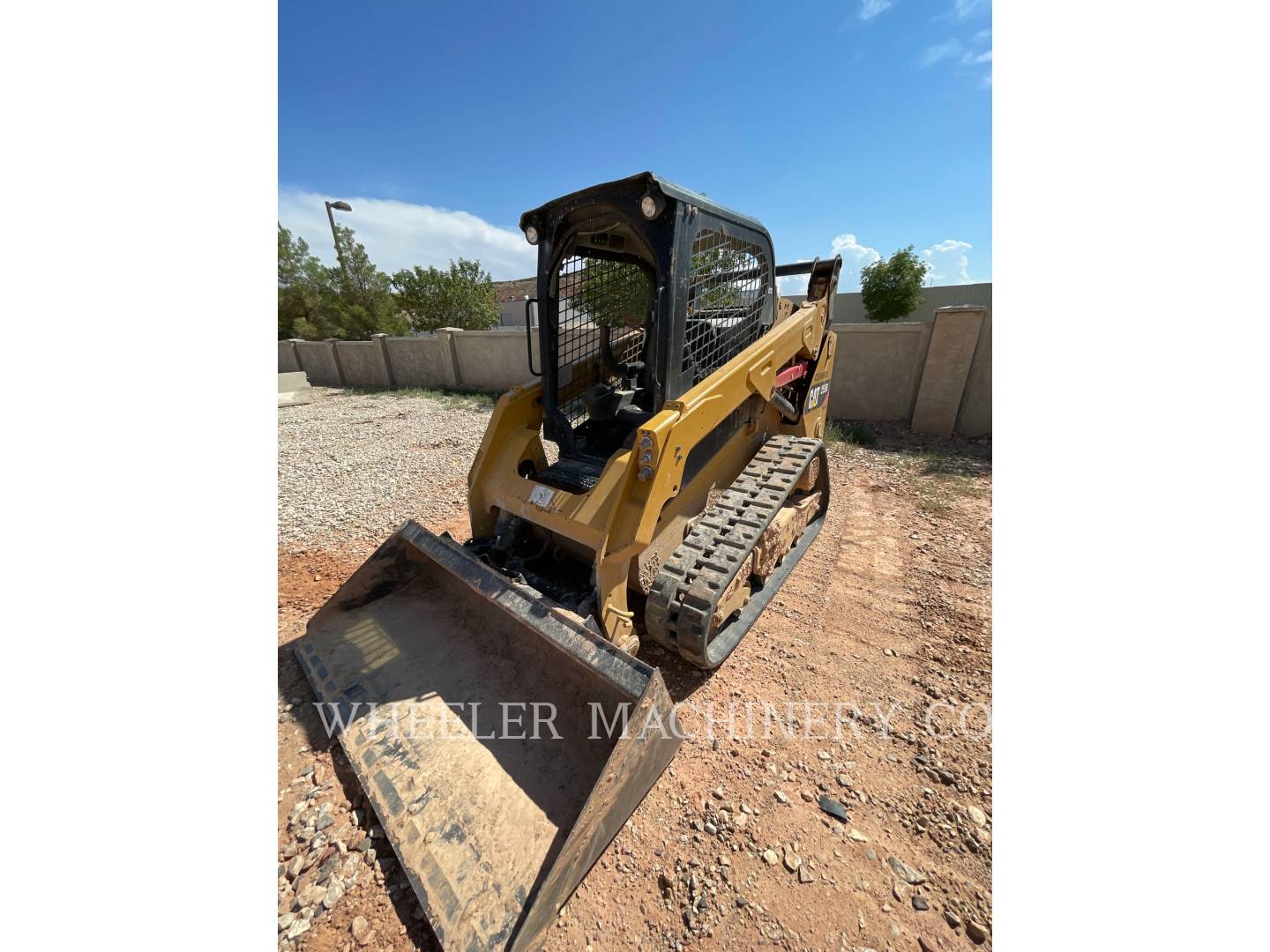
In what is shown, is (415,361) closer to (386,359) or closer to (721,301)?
(386,359)

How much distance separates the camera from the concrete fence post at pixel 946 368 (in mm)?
6250

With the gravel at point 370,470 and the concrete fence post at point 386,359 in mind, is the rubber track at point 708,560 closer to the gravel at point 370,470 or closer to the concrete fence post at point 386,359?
the gravel at point 370,470

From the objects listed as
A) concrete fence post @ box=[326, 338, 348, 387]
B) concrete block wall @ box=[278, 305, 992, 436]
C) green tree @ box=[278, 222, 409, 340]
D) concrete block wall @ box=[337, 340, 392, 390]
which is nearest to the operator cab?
concrete block wall @ box=[278, 305, 992, 436]

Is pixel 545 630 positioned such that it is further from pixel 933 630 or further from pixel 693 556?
pixel 933 630

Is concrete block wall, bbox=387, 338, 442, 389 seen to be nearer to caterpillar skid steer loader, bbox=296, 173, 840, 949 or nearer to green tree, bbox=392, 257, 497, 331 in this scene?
green tree, bbox=392, 257, 497, 331

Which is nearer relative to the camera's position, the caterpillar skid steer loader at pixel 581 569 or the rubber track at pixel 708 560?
the caterpillar skid steer loader at pixel 581 569

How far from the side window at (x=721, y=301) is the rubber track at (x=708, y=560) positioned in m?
0.75

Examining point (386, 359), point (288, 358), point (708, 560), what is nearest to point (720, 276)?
point (708, 560)

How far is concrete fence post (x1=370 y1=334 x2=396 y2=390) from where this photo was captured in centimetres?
1402

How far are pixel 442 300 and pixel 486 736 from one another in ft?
65.8

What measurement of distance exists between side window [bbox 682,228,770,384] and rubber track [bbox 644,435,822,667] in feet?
2.44

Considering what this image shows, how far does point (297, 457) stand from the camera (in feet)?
22.2

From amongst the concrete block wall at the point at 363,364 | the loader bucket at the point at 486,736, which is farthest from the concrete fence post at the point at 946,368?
the concrete block wall at the point at 363,364
